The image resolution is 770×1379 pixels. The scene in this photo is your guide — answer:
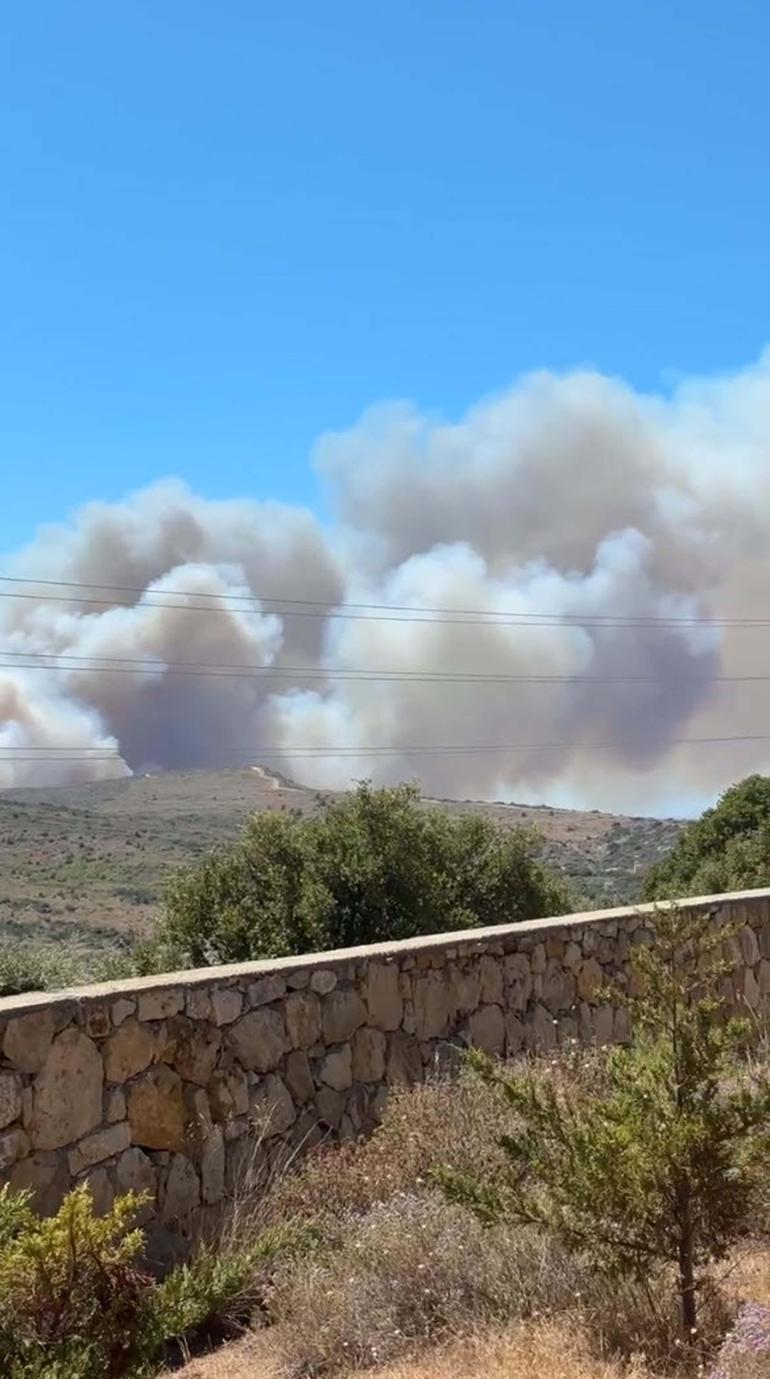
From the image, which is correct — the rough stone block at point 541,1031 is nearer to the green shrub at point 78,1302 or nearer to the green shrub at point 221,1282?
the green shrub at point 221,1282

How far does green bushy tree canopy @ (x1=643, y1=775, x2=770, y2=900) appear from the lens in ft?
87.5

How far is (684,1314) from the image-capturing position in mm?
4664

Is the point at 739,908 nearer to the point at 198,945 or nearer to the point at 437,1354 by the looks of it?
the point at 437,1354

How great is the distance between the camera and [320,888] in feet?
59.2

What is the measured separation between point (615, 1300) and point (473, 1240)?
2.16 feet

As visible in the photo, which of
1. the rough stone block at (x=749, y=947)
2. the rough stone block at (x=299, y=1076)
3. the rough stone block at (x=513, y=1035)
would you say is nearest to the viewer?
the rough stone block at (x=299, y=1076)

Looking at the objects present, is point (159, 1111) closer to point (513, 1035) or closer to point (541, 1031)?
point (513, 1035)

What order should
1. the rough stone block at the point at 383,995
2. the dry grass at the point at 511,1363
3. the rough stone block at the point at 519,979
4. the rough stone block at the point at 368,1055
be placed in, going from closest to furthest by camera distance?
the dry grass at the point at 511,1363 → the rough stone block at the point at 368,1055 → the rough stone block at the point at 383,995 → the rough stone block at the point at 519,979

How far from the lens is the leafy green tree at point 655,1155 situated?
4.63 meters

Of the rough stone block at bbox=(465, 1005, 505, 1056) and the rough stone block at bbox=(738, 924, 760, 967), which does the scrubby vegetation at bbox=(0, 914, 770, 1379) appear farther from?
the rough stone block at bbox=(738, 924, 760, 967)

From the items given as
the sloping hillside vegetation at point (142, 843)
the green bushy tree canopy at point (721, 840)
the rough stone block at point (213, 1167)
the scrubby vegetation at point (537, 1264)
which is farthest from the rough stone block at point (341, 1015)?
the green bushy tree canopy at point (721, 840)

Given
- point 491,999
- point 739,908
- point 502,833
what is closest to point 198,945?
point 502,833

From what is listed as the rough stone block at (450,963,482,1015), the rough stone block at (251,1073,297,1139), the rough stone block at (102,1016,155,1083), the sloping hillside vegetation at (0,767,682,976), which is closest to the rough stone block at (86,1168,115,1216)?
the rough stone block at (102,1016,155,1083)

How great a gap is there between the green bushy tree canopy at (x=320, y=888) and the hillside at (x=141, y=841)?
3.61m
